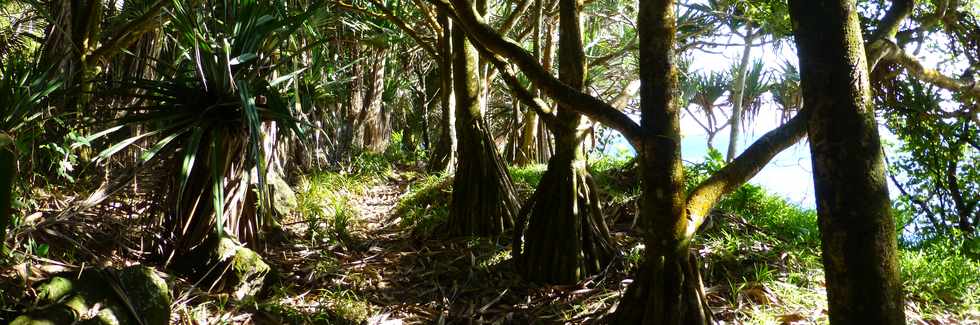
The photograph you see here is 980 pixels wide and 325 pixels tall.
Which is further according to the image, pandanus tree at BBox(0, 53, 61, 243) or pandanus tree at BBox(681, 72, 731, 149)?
pandanus tree at BBox(681, 72, 731, 149)

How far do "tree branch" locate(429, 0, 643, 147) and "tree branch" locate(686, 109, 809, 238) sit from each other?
1.00ft

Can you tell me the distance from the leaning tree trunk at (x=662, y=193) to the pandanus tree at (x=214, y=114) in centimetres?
147

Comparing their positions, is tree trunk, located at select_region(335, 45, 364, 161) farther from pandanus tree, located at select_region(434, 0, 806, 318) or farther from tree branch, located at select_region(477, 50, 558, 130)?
pandanus tree, located at select_region(434, 0, 806, 318)

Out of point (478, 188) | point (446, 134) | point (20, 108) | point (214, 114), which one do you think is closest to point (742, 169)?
point (478, 188)

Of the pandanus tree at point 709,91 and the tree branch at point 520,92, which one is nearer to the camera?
the tree branch at point 520,92

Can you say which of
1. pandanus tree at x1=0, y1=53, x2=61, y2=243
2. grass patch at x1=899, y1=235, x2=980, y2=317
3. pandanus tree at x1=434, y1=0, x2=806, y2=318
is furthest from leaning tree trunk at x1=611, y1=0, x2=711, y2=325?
pandanus tree at x1=0, y1=53, x2=61, y2=243

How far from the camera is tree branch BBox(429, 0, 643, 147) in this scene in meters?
2.37

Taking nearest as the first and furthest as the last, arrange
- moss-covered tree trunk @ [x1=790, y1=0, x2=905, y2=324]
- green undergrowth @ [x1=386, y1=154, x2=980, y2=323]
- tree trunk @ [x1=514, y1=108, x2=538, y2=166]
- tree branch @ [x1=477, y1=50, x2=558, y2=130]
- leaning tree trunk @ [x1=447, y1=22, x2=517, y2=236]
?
moss-covered tree trunk @ [x1=790, y1=0, x2=905, y2=324]
green undergrowth @ [x1=386, y1=154, x2=980, y2=323]
tree branch @ [x1=477, y1=50, x2=558, y2=130]
leaning tree trunk @ [x1=447, y1=22, x2=517, y2=236]
tree trunk @ [x1=514, y1=108, x2=538, y2=166]

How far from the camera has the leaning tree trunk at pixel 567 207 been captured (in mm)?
3135

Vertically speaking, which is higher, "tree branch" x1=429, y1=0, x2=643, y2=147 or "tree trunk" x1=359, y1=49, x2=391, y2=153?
"tree trunk" x1=359, y1=49, x2=391, y2=153

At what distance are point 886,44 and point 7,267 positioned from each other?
130 inches

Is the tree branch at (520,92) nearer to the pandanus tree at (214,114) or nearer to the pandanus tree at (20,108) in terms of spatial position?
the pandanus tree at (214,114)

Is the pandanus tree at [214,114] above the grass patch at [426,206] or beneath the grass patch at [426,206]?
above

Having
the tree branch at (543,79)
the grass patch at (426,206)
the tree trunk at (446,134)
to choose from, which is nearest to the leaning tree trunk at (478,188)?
the grass patch at (426,206)
